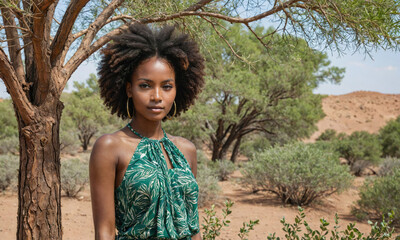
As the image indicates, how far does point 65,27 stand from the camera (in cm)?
354

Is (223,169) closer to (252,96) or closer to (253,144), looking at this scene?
(252,96)

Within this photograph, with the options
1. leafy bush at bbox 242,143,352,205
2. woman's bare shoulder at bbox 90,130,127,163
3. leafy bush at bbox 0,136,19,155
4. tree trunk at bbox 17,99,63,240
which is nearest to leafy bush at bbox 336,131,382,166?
leafy bush at bbox 242,143,352,205

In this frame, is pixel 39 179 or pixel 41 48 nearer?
pixel 41 48

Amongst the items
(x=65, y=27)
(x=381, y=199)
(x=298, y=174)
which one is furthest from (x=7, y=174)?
(x=381, y=199)

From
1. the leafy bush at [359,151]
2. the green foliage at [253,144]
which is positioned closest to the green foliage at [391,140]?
the leafy bush at [359,151]

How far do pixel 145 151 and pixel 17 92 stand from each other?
2.23 meters

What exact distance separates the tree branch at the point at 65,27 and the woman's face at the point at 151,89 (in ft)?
5.66

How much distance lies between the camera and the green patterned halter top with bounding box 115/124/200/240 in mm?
1775

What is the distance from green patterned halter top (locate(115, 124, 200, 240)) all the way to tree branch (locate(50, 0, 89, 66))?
75.2 inches

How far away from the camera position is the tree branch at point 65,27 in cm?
339

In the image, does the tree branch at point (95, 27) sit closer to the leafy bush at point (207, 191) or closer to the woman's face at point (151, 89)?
the woman's face at point (151, 89)

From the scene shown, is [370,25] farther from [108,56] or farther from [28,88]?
[28,88]

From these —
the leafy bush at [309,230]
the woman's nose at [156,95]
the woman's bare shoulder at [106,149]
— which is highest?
the woman's nose at [156,95]

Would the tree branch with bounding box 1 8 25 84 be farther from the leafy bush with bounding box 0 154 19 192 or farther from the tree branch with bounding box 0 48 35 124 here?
the leafy bush with bounding box 0 154 19 192
